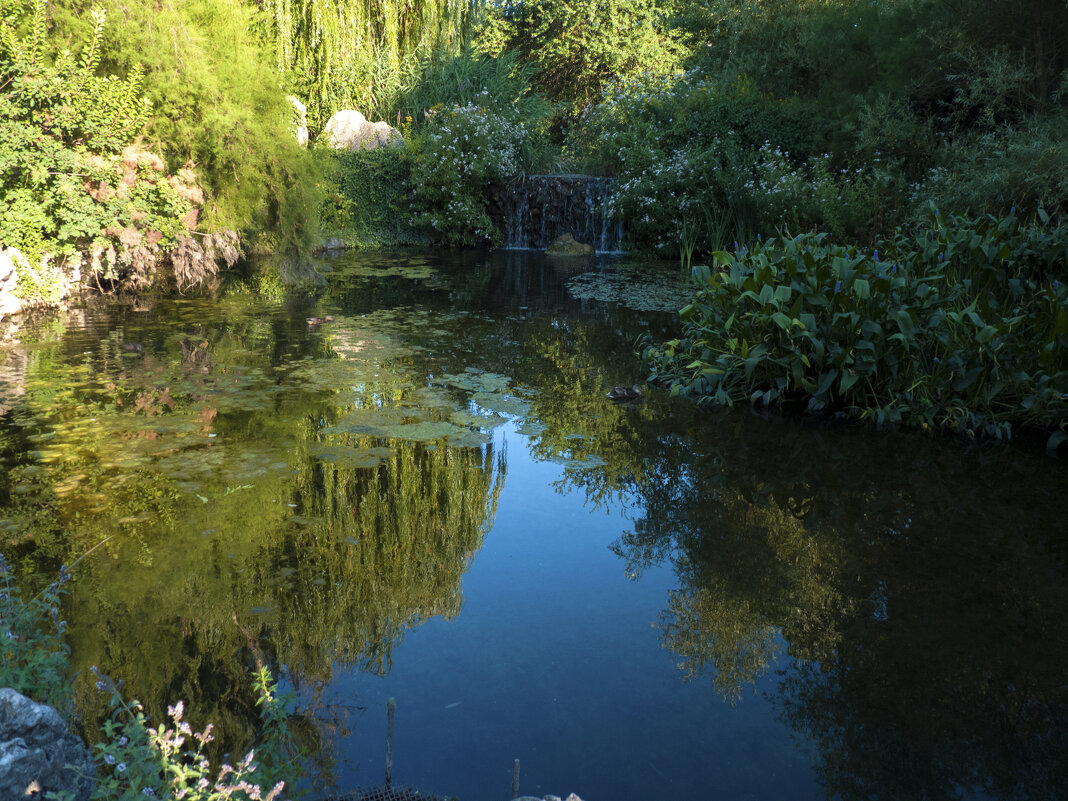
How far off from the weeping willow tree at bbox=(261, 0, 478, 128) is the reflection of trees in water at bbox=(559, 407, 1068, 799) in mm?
15135

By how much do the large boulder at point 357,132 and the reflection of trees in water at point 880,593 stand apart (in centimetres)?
1576

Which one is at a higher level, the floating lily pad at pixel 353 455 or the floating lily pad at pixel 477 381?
the floating lily pad at pixel 477 381

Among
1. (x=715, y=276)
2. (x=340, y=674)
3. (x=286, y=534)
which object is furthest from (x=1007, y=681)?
(x=715, y=276)

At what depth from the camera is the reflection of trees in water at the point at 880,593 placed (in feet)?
8.86

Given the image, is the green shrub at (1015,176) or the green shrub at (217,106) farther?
the green shrub at (217,106)

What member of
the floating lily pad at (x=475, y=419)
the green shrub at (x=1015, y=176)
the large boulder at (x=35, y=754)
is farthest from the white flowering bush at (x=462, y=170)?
the large boulder at (x=35, y=754)

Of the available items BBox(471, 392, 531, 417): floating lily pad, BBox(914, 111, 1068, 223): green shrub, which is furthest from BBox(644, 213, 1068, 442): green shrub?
BBox(914, 111, 1068, 223): green shrub

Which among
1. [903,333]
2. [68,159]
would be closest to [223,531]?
[903,333]

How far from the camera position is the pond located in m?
2.69

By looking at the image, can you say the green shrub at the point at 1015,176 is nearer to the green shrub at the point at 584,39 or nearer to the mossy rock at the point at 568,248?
the mossy rock at the point at 568,248

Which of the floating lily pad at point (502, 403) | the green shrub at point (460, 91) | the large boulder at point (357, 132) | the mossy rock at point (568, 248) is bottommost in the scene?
the floating lily pad at point (502, 403)

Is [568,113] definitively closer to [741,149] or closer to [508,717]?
[741,149]

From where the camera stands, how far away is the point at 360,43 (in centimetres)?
1908

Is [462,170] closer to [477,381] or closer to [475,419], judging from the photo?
[477,381]
